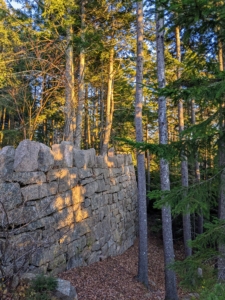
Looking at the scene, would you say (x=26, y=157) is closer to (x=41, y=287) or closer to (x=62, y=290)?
(x=41, y=287)

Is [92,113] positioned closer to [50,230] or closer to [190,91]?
[50,230]

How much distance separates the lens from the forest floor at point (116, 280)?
5.15 meters

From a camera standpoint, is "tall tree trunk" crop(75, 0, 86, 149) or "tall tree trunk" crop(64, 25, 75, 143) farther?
"tall tree trunk" crop(75, 0, 86, 149)

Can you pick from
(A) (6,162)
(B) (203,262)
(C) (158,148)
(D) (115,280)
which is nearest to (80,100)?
(A) (6,162)

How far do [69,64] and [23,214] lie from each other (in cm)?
592

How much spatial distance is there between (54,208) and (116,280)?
2.60 m

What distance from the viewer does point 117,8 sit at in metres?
10.7

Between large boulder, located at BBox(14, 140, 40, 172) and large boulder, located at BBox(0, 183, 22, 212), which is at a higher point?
large boulder, located at BBox(14, 140, 40, 172)

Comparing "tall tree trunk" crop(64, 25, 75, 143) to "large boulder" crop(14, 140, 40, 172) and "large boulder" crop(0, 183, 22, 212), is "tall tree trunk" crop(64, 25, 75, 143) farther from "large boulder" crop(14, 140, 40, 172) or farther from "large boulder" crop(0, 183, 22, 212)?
"large boulder" crop(0, 183, 22, 212)

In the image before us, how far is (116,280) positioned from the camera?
21.2 feet

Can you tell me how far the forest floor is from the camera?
515cm

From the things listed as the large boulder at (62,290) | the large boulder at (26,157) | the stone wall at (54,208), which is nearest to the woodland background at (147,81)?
the stone wall at (54,208)

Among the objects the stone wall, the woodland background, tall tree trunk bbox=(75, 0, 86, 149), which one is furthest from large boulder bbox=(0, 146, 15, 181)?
tall tree trunk bbox=(75, 0, 86, 149)

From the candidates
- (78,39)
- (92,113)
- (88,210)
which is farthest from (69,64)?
(92,113)
